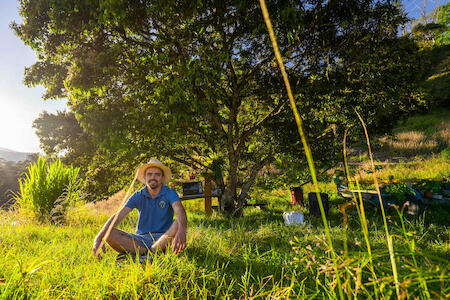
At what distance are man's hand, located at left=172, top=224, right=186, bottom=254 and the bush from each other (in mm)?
3768

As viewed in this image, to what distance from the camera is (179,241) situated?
9.13 feet

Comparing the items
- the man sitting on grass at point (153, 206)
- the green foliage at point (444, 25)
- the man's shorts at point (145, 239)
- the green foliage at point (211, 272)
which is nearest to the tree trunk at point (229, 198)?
the green foliage at point (211, 272)

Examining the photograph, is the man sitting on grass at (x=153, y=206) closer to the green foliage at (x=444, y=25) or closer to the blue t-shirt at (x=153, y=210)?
the blue t-shirt at (x=153, y=210)

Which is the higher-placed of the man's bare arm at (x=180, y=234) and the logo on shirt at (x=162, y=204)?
the logo on shirt at (x=162, y=204)

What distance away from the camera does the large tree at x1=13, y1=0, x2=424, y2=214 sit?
15.1 ft

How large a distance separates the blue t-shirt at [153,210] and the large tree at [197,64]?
170 centimetres

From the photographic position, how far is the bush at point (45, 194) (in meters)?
5.36

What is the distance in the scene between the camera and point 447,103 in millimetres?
24766

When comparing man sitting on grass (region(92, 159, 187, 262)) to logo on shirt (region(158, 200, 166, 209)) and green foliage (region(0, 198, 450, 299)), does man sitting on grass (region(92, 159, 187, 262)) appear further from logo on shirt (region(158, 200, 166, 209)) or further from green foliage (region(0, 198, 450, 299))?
green foliage (region(0, 198, 450, 299))

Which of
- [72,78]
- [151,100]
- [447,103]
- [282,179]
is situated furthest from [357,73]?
[447,103]

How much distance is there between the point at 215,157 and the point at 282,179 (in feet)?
9.81

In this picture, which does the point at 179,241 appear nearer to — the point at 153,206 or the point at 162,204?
the point at 162,204

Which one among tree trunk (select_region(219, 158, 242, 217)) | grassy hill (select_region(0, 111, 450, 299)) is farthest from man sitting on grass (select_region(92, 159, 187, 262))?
tree trunk (select_region(219, 158, 242, 217))

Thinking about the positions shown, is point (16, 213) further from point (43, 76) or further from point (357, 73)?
point (357, 73)
